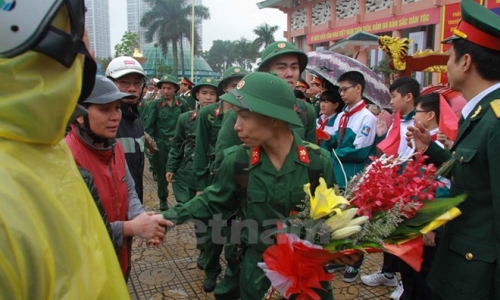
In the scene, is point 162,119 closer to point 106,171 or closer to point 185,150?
point 185,150

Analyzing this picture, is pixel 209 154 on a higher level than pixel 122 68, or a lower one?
lower

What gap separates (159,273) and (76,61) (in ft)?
11.7

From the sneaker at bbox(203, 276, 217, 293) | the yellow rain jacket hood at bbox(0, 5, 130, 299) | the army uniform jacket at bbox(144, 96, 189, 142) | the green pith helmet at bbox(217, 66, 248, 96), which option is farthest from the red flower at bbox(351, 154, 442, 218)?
the army uniform jacket at bbox(144, 96, 189, 142)

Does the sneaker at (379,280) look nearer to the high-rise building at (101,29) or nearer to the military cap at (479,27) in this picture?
the military cap at (479,27)

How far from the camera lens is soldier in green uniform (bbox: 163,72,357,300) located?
2012 mm

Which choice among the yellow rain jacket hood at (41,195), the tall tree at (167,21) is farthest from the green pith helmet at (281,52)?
the tall tree at (167,21)

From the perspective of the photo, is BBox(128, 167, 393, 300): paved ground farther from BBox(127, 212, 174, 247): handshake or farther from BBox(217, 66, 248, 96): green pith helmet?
BBox(217, 66, 248, 96): green pith helmet

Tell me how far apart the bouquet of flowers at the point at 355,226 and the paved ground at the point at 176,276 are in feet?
6.55

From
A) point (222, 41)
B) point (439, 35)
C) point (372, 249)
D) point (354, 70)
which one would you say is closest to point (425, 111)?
point (354, 70)

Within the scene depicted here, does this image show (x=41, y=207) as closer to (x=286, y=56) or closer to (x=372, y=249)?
(x=372, y=249)

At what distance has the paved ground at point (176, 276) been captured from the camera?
11.9 feet

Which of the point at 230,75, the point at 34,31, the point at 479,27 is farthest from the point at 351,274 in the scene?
the point at 34,31

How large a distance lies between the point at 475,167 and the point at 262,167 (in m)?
1.07

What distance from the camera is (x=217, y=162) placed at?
122 inches
